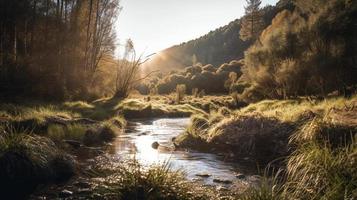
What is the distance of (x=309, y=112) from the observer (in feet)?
42.2

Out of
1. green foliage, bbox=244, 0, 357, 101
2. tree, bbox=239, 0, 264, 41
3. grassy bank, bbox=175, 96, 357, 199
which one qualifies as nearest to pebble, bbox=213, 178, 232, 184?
grassy bank, bbox=175, 96, 357, 199

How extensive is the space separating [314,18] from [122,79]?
16594mm

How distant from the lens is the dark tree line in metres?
20.6

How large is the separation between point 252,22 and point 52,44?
42.4m

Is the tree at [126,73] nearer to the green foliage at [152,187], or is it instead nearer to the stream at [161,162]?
the stream at [161,162]

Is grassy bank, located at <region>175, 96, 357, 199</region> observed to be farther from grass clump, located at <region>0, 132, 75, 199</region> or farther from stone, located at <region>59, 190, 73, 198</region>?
grass clump, located at <region>0, 132, 75, 199</region>

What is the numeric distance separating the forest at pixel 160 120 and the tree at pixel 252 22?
17005 millimetres

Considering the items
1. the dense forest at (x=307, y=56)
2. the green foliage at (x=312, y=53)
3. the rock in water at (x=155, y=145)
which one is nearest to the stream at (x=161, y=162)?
the rock in water at (x=155, y=145)

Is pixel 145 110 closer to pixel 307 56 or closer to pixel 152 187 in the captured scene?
pixel 307 56

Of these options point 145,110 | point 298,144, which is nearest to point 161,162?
point 298,144

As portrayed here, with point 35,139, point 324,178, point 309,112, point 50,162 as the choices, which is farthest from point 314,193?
point 309,112

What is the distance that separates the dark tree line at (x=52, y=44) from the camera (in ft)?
67.7

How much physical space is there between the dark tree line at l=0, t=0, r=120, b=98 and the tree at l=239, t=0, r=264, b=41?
31754 mm

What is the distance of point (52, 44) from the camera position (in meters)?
25.3
